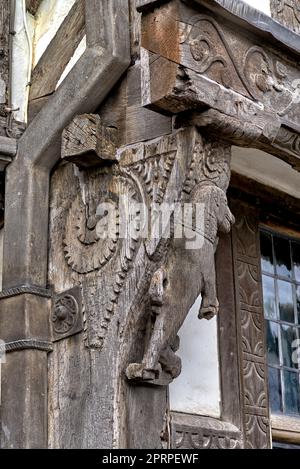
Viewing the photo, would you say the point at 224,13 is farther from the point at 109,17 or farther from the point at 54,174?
the point at 54,174

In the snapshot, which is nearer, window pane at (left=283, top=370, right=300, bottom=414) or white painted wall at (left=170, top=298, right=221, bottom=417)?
white painted wall at (left=170, top=298, right=221, bottom=417)

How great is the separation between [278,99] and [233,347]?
4.18 ft

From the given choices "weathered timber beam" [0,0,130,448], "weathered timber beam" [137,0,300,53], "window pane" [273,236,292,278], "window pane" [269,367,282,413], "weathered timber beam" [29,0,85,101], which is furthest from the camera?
"window pane" [273,236,292,278]

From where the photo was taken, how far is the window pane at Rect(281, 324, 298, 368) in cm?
615

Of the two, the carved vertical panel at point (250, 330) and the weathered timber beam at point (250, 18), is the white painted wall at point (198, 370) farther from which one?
the weathered timber beam at point (250, 18)

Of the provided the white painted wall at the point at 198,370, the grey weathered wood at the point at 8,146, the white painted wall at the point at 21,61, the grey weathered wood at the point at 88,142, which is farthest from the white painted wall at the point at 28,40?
the white painted wall at the point at 198,370

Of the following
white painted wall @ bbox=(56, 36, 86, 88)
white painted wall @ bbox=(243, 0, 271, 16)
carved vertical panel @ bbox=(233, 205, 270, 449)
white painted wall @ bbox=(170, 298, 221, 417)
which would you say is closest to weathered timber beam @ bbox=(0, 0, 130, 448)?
white painted wall @ bbox=(56, 36, 86, 88)

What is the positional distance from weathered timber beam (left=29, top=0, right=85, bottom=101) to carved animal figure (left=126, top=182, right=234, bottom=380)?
0.91 metres

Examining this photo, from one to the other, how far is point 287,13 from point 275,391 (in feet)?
6.13

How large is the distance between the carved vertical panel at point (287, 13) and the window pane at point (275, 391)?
5.62 ft

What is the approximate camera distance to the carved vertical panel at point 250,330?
5.68 metres

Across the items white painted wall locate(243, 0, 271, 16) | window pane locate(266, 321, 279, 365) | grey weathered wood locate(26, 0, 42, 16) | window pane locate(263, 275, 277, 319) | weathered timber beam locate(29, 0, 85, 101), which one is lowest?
window pane locate(266, 321, 279, 365)

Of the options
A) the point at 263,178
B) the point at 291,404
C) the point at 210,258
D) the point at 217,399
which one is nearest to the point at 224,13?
the point at 210,258

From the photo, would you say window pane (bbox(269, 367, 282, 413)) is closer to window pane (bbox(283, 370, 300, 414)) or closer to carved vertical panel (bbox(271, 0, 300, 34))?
window pane (bbox(283, 370, 300, 414))
